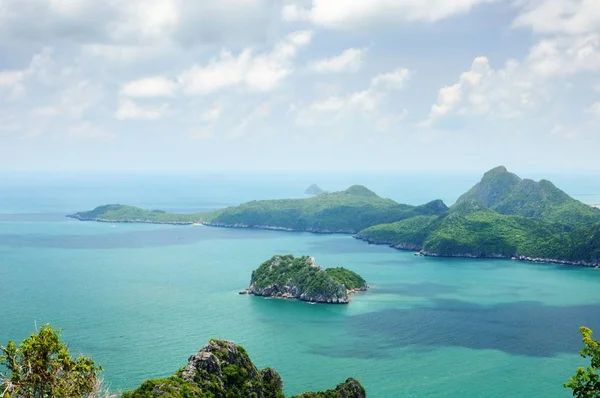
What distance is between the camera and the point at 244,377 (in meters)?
58.0

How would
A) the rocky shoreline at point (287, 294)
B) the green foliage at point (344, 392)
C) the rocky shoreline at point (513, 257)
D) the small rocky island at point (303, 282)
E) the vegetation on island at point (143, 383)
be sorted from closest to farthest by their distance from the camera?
the vegetation on island at point (143, 383) < the green foliage at point (344, 392) < the rocky shoreline at point (287, 294) < the small rocky island at point (303, 282) < the rocky shoreline at point (513, 257)

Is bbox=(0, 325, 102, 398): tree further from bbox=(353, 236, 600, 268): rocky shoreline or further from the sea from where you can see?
bbox=(353, 236, 600, 268): rocky shoreline

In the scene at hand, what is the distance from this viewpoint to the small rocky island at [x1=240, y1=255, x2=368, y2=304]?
117 m

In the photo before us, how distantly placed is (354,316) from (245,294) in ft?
92.8

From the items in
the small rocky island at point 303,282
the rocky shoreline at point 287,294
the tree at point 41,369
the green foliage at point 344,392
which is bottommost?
the green foliage at point 344,392

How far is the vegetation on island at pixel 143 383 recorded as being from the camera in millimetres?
30859

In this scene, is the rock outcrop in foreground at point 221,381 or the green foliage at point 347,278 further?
the green foliage at point 347,278

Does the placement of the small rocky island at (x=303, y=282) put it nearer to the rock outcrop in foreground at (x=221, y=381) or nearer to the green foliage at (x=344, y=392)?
the green foliage at (x=344, y=392)

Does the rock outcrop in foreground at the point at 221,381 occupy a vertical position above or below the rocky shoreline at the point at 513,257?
below

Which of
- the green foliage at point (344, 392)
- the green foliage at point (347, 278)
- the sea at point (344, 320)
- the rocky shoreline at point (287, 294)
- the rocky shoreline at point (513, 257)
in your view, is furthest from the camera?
the rocky shoreline at point (513, 257)

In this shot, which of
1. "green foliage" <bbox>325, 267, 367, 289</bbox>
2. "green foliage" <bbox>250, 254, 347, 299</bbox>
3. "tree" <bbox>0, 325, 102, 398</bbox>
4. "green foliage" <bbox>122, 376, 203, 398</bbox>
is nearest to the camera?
"tree" <bbox>0, 325, 102, 398</bbox>

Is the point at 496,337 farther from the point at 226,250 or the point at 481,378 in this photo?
the point at 226,250

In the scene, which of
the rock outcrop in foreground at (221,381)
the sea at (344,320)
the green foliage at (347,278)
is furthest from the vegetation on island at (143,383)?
the green foliage at (347,278)

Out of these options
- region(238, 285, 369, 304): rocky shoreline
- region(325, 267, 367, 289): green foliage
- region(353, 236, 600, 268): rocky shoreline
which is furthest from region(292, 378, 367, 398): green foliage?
region(353, 236, 600, 268): rocky shoreline
